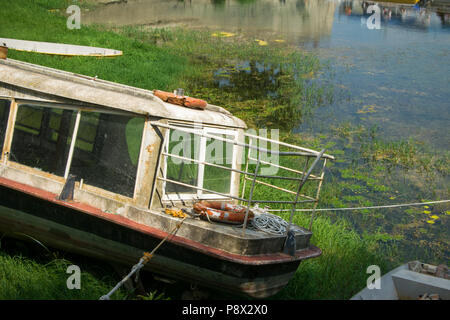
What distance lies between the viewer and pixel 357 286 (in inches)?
271

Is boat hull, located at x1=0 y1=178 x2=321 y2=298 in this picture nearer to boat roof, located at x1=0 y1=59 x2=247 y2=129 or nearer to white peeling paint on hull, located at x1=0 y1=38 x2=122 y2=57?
boat roof, located at x1=0 y1=59 x2=247 y2=129

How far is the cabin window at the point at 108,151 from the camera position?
19.0ft

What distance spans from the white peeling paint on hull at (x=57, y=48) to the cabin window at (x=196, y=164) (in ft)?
39.2

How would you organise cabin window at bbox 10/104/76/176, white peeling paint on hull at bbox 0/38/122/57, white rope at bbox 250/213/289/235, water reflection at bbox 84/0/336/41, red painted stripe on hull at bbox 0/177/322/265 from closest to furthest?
1. red painted stripe on hull at bbox 0/177/322/265
2. white rope at bbox 250/213/289/235
3. cabin window at bbox 10/104/76/176
4. white peeling paint on hull at bbox 0/38/122/57
5. water reflection at bbox 84/0/336/41

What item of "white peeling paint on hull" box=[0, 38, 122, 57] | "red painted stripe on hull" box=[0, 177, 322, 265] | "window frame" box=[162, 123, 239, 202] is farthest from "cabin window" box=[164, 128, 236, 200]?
"white peeling paint on hull" box=[0, 38, 122, 57]

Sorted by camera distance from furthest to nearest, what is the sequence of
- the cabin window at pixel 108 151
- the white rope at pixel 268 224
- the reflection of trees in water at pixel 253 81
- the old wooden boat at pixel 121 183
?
the reflection of trees in water at pixel 253 81, the white rope at pixel 268 224, the cabin window at pixel 108 151, the old wooden boat at pixel 121 183

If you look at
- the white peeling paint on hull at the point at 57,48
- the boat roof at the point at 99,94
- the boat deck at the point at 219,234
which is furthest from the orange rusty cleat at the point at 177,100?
the white peeling paint on hull at the point at 57,48

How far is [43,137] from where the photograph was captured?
619 centimetres

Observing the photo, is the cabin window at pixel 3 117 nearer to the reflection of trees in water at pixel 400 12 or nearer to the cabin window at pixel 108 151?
the cabin window at pixel 108 151

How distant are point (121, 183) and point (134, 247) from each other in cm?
75

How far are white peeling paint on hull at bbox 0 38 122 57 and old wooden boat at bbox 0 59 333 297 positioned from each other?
11157 mm

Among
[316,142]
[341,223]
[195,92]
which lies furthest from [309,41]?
[341,223]

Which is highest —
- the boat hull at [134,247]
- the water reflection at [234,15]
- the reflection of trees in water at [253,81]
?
the water reflection at [234,15]

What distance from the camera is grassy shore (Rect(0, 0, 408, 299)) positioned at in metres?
6.59
